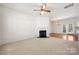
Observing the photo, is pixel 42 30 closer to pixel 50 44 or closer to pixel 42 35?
pixel 42 35

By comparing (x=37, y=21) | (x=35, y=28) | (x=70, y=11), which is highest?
(x=70, y=11)

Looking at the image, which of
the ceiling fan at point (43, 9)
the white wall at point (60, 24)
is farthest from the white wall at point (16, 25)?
the white wall at point (60, 24)

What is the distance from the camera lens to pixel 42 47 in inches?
68.2

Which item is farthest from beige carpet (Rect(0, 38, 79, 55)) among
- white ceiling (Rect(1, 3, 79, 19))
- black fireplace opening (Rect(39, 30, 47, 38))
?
white ceiling (Rect(1, 3, 79, 19))

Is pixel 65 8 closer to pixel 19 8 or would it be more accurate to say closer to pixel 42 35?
pixel 42 35

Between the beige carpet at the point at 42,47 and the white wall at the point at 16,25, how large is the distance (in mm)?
115

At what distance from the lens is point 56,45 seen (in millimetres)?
1721

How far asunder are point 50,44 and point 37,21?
1.43 ft

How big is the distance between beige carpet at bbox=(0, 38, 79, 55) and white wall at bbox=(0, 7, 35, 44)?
0.38ft

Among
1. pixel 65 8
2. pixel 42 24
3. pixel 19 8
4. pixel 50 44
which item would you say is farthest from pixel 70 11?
pixel 19 8

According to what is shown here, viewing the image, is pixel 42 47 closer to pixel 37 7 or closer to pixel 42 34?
pixel 42 34

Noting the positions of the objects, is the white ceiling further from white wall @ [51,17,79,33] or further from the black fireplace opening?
the black fireplace opening

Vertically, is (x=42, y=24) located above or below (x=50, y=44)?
above

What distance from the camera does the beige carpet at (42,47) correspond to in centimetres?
171
